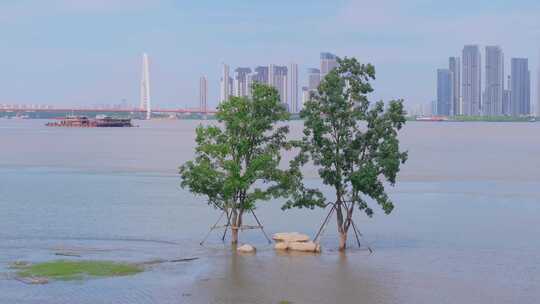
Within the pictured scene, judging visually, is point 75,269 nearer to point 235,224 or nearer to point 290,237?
point 235,224

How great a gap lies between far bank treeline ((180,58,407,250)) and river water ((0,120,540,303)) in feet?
6.56

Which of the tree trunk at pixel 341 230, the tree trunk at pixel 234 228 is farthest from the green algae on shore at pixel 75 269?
the tree trunk at pixel 341 230

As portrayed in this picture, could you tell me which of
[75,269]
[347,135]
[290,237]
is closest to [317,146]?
[347,135]

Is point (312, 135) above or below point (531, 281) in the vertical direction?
above

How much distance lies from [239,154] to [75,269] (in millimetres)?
7700

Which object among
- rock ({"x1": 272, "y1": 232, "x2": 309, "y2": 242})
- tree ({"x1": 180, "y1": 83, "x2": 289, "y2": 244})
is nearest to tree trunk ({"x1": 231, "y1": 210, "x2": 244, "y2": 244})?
tree ({"x1": 180, "y1": 83, "x2": 289, "y2": 244})

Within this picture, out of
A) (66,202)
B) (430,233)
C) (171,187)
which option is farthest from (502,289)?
(171,187)

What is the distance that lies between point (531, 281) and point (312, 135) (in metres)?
9.47

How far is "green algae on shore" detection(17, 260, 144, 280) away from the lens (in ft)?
87.2

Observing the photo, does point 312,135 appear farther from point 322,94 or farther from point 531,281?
point 531,281

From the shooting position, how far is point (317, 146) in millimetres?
32531

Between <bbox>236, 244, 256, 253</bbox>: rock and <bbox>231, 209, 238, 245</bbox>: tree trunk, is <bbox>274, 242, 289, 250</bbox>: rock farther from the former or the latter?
<bbox>231, 209, 238, 245</bbox>: tree trunk

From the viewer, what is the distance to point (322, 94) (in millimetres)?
32625

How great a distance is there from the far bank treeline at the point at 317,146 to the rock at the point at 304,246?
1104 millimetres
